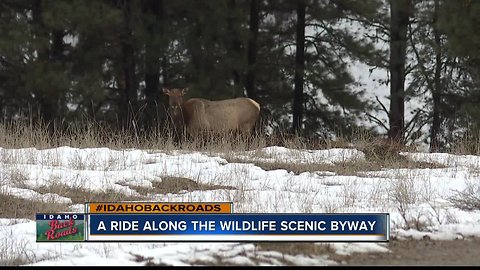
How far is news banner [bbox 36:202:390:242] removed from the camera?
5.94 metres

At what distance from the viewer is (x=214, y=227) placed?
20.2ft

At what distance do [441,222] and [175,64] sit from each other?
16.8 meters

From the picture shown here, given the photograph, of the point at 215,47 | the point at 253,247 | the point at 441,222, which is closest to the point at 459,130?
the point at 215,47

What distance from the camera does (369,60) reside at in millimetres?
23172

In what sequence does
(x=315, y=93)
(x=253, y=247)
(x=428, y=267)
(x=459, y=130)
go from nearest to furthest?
(x=428, y=267)
(x=253, y=247)
(x=459, y=130)
(x=315, y=93)

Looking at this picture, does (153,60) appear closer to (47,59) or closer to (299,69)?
(47,59)

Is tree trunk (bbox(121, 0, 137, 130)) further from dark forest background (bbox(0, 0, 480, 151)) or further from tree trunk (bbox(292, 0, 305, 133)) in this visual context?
tree trunk (bbox(292, 0, 305, 133))

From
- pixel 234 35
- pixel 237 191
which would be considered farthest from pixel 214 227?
pixel 234 35

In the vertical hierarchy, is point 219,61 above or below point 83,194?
above

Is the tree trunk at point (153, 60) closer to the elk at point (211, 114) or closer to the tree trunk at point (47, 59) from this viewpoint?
the tree trunk at point (47, 59)

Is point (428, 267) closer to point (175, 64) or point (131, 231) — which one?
point (131, 231)

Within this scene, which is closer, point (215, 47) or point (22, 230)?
point (22, 230)

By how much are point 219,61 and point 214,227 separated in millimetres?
16383

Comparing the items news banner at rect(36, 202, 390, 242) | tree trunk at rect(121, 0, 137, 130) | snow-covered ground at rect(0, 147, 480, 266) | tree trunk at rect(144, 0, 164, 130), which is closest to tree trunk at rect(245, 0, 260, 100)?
tree trunk at rect(144, 0, 164, 130)
